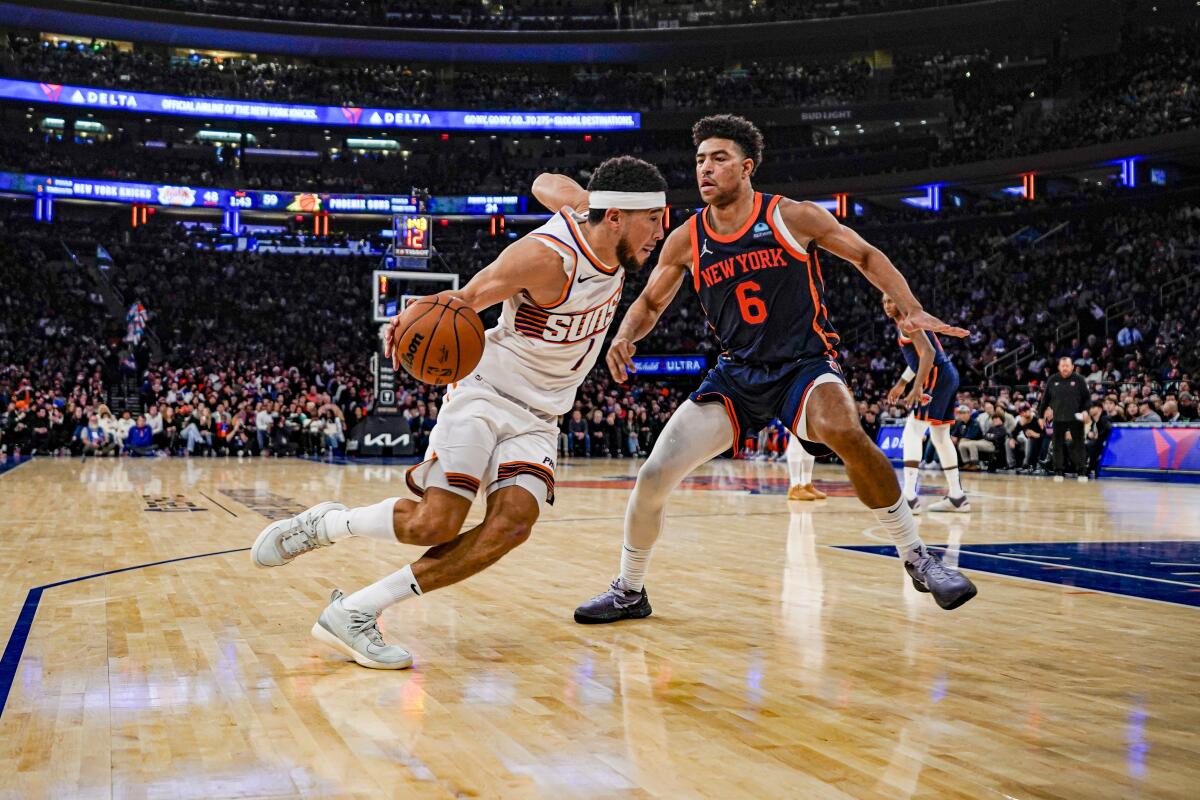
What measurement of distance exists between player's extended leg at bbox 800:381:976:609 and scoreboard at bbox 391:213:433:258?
68.1 ft

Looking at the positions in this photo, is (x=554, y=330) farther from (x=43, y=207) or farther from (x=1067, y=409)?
(x=43, y=207)

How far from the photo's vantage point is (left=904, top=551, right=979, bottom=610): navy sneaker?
4254 mm

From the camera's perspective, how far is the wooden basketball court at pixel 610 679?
2.65 metres

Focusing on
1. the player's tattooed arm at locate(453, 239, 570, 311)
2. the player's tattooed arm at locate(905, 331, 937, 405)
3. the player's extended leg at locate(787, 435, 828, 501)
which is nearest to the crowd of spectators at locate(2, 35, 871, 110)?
the player's extended leg at locate(787, 435, 828, 501)

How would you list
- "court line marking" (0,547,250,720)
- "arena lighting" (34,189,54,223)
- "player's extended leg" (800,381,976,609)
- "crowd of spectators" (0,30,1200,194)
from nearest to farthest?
"court line marking" (0,547,250,720) → "player's extended leg" (800,381,976,609) → "crowd of spectators" (0,30,1200,194) → "arena lighting" (34,189,54,223)

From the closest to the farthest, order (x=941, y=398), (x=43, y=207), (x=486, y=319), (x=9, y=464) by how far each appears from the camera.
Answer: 1. (x=941, y=398)
2. (x=9, y=464)
3. (x=486, y=319)
4. (x=43, y=207)

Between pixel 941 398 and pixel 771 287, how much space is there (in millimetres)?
6420

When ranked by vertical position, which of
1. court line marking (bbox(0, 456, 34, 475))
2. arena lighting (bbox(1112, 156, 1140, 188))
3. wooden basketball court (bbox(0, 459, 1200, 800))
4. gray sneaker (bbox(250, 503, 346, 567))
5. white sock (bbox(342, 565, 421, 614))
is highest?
arena lighting (bbox(1112, 156, 1140, 188))

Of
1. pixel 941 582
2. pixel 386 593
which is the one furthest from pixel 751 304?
pixel 386 593

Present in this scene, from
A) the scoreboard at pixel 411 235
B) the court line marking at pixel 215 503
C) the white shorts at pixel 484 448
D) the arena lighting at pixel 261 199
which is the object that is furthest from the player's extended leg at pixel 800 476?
the arena lighting at pixel 261 199

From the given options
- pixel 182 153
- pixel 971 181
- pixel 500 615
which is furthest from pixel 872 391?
pixel 182 153

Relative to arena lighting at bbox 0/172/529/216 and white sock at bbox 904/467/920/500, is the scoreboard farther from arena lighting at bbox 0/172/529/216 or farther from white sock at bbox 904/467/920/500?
white sock at bbox 904/467/920/500

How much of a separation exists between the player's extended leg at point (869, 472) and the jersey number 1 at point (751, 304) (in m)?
0.48

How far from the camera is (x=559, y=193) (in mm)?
4781
